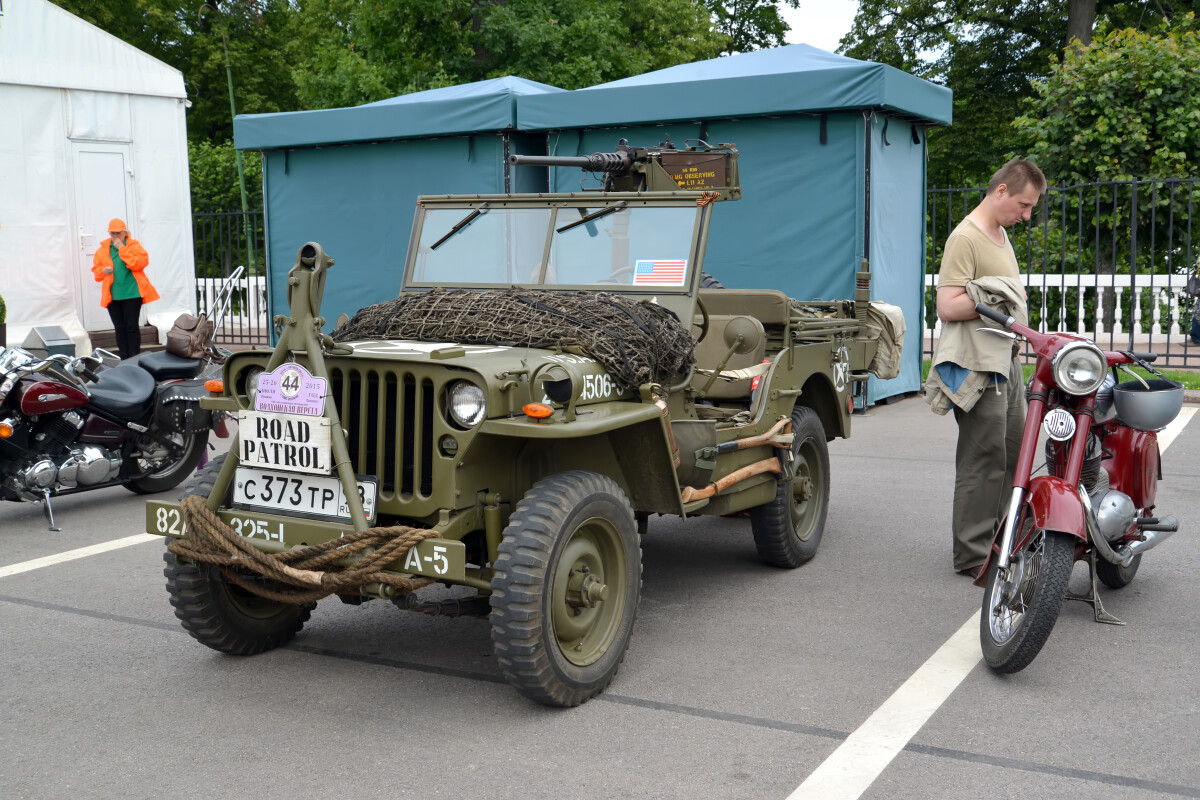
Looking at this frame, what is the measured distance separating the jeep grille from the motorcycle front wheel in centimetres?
218

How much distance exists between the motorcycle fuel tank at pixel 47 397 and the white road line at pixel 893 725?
530 cm

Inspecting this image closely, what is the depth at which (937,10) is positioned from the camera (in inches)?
1209

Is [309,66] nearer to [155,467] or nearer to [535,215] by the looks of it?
[155,467]

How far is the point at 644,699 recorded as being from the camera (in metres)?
4.41

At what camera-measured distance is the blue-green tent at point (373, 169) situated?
12859 millimetres

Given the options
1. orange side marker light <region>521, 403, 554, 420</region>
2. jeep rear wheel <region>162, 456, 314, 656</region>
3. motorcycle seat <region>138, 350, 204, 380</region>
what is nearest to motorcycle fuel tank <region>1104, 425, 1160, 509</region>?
orange side marker light <region>521, 403, 554, 420</region>

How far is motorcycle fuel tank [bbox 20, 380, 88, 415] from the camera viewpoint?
7.18 m

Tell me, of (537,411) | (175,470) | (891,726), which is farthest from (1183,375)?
(537,411)

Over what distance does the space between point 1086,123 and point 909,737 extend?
45.5 feet

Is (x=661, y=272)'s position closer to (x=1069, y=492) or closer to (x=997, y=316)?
(x=997, y=316)

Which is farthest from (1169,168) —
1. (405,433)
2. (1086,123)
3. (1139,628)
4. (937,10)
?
(937,10)

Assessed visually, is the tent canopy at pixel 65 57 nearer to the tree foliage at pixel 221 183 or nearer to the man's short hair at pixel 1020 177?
the tree foliage at pixel 221 183

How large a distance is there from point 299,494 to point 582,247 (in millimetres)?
1987

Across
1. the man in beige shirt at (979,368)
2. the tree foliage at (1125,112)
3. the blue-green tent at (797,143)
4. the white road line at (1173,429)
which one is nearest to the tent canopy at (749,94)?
the blue-green tent at (797,143)
